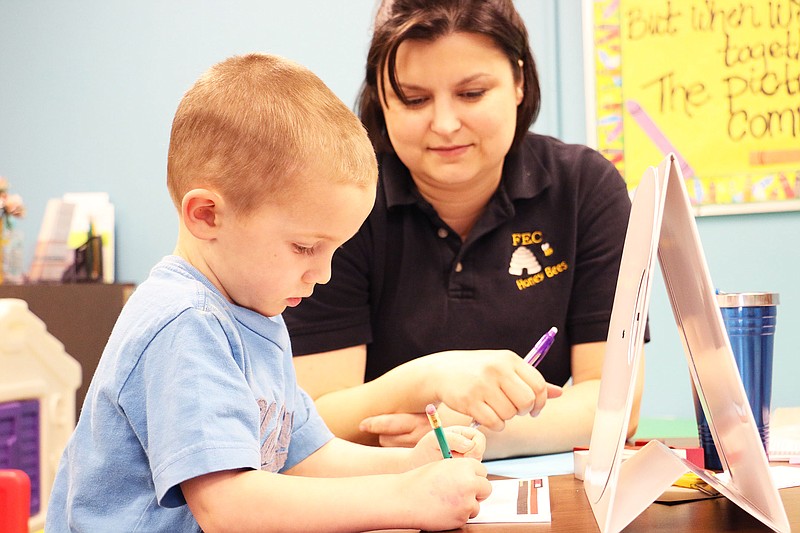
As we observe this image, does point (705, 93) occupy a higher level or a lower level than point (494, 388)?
higher

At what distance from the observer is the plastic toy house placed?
6.32 feet

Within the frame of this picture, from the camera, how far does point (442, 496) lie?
2.13 feet

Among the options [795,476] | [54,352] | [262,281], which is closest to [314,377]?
[262,281]

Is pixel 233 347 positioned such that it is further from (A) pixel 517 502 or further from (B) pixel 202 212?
(A) pixel 517 502

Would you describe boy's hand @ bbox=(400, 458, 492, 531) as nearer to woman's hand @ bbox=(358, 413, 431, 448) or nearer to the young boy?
the young boy

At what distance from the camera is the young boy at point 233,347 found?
2.11 ft

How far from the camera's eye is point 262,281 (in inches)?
28.7

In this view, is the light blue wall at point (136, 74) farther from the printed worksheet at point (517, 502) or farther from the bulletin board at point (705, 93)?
the printed worksheet at point (517, 502)

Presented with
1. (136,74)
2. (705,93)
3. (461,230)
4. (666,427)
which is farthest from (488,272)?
(136,74)

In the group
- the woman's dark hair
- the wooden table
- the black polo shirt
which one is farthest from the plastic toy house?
the wooden table

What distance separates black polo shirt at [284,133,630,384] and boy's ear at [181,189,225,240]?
0.59 m

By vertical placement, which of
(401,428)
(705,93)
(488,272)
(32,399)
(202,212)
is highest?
(705,93)

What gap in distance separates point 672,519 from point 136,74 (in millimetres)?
2818

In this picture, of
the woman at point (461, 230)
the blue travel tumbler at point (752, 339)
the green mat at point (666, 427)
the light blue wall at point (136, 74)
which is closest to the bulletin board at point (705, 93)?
the light blue wall at point (136, 74)
